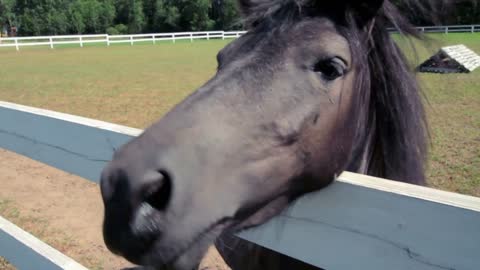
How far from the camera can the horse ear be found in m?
1.75

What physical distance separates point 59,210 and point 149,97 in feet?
22.7

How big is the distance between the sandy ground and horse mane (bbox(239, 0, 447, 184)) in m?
2.19

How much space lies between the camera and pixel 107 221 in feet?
4.18

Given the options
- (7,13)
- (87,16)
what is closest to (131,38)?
(87,16)

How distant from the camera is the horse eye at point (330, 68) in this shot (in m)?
1.62

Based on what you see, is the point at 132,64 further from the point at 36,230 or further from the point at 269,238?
the point at 269,238

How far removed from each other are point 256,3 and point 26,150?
1.90 metres

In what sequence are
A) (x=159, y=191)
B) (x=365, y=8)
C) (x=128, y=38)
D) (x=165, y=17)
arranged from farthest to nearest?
(x=165, y=17), (x=128, y=38), (x=365, y=8), (x=159, y=191)

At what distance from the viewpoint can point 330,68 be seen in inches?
64.5

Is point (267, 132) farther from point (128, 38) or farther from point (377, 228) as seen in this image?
point (128, 38)

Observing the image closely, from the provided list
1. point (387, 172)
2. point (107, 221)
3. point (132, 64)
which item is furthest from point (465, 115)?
point (132, 64)

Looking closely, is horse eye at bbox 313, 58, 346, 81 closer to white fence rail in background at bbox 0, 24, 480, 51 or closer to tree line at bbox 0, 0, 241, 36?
white fence rail in background at bbox 0, 24, 480, 51

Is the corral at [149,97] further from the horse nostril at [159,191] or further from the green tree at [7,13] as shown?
the green tree at [7,13]

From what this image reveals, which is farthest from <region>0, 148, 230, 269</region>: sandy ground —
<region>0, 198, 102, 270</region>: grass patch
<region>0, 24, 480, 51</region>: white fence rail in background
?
<region>0, 24, 480, 51</region>: white fence rail in background
